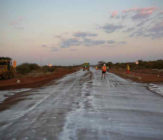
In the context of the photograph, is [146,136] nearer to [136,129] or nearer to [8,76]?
[136,129]

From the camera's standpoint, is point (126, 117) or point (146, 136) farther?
point (126, 117)

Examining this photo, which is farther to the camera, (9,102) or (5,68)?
(5,68)

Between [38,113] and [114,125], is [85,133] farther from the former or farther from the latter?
[38,113]

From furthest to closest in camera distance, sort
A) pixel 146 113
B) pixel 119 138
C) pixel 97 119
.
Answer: pixel 146 113
pixel 97 119
pixel 119 138

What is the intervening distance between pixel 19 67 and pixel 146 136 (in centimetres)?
4593

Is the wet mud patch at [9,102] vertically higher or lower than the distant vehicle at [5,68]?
lower

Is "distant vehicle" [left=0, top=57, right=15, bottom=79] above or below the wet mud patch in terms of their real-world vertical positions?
above

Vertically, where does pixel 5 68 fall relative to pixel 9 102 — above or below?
above

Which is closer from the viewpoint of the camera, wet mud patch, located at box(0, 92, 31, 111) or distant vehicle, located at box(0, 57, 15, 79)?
wet mud patch, located at box(0, 92, 31, 111)

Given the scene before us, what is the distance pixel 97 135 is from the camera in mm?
4266

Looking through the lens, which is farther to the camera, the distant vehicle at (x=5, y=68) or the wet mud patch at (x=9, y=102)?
the distant vehicle at (x=5, y=68)

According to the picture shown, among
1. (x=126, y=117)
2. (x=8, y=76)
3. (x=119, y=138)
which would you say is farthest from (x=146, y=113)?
(x=8, y=76)

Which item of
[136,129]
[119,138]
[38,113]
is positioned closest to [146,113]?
[136,129]

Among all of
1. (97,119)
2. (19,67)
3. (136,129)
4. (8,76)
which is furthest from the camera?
(19,67)
